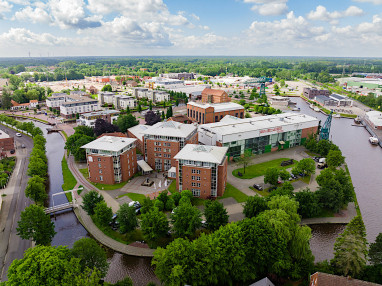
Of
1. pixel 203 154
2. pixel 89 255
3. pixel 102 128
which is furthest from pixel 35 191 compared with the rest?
pixel 102 128

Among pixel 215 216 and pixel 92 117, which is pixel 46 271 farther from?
pixel 92 117

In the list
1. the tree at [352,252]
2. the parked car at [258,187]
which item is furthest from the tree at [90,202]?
the tree at [352,252]

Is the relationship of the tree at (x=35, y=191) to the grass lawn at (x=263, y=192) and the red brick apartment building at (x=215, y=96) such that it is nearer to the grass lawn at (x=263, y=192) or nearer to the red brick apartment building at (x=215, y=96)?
the grass lawn at (x=263, y=192)

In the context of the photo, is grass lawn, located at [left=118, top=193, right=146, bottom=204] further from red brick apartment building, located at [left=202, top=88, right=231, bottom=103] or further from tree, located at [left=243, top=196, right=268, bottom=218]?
red brick apartment building, located at [left=202, top=88, right=231, bottom=103]

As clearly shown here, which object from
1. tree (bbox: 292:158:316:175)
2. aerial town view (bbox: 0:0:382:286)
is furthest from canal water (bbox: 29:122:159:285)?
tree (bbox: 292:158:316:175)

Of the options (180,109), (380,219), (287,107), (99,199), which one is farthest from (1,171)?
(287,107)
